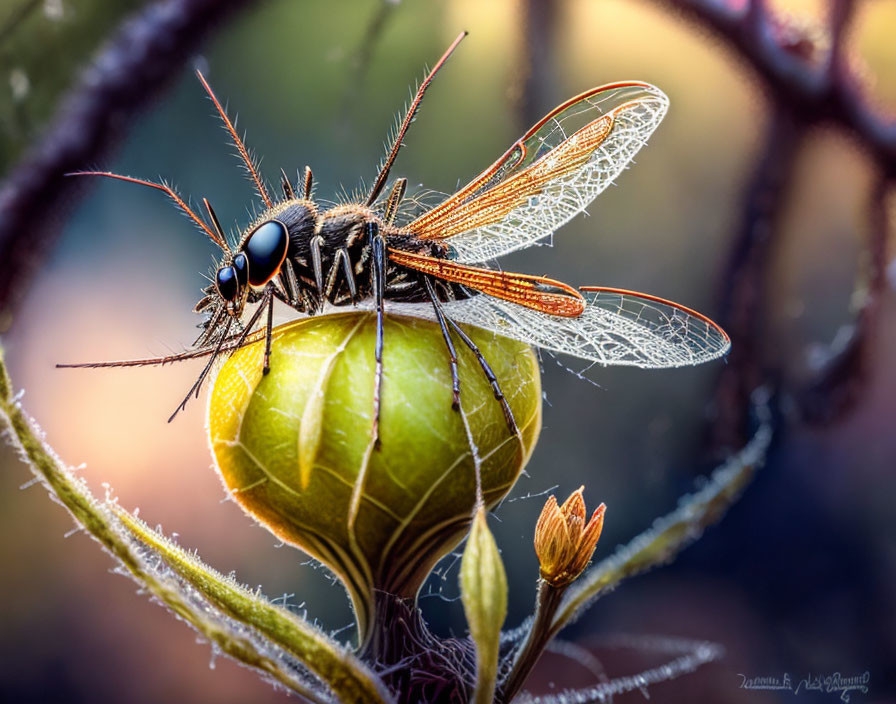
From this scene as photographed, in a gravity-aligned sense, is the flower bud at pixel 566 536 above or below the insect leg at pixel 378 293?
below

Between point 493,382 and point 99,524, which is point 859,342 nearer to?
point 493,382

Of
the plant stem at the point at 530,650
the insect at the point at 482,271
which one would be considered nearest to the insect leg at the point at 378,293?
the insect at the point at 482,271

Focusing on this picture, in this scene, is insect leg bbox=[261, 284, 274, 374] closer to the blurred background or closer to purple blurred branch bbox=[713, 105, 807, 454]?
the blurred background

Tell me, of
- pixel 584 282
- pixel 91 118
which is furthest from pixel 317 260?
pixel 91 118

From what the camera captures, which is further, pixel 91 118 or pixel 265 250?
pixel 91 118

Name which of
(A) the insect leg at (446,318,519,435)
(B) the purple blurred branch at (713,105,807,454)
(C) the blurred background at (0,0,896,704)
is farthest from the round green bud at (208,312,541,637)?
(B) the purple blurred branch at (713,105,807,454)

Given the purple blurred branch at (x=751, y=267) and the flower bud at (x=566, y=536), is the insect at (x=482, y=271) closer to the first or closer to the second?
the flower bud at (x=566, y=536)

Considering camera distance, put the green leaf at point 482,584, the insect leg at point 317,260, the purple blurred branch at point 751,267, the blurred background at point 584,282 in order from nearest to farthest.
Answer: the green leaf at point 482,584 < the insect leg at point 317,260 < the blurred background at point 584,282 < the purple blurred branch at point 751,267
